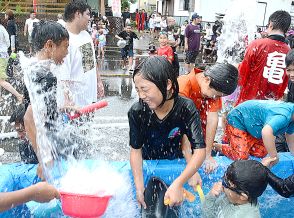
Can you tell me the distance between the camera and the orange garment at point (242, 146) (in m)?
3.30

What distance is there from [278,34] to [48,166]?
306cm

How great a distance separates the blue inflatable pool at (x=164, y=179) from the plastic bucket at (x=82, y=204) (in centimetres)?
51

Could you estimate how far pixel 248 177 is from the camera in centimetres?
244

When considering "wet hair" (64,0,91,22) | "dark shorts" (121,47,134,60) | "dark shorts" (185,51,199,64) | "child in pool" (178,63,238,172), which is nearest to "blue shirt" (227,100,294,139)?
"child in pool" (178,63,238,172)

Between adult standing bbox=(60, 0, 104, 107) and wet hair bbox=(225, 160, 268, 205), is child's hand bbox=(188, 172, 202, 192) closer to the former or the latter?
wet hair bbox=(225, 160, 268, 205)

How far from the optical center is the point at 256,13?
22.5 m

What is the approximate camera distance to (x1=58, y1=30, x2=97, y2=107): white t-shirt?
12.5 feet

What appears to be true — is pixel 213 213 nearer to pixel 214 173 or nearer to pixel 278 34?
pixel 214 173

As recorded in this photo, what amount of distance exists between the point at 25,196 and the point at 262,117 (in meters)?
1.99

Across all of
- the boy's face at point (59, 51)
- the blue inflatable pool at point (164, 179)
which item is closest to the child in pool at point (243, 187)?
the blue inflatable pool at point (164, 179)

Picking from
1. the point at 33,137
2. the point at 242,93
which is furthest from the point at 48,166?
the point at 242,93

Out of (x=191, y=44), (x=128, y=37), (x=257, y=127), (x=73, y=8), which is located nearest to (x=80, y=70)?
(x=73, y=8)

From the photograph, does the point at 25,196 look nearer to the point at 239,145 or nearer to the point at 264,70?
the point at 239,145

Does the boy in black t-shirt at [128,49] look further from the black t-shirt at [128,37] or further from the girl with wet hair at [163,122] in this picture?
the girl with wet hair at [163,122]
